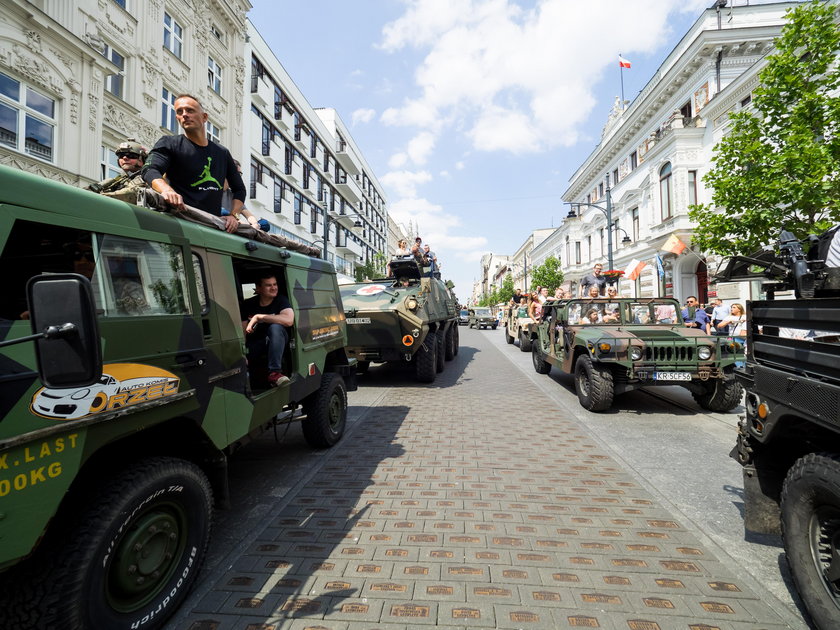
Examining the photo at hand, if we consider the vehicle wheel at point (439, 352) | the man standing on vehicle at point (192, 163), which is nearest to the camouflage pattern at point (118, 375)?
the man standing on vehicle at point (192, 163)

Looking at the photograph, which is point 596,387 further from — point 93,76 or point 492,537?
point 93,76

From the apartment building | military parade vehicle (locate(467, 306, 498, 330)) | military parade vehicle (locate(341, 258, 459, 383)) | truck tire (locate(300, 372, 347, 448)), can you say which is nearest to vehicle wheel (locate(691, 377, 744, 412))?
military parade vehicle (locate(341, 258, 459, 383))

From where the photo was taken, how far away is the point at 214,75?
2011cm

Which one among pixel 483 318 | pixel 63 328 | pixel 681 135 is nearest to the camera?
pixel 63 328

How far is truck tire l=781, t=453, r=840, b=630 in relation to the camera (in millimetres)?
1803

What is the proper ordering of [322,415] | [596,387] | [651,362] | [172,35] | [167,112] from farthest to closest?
[172,35], [167,112], [596,387], [651,362], [322,415]

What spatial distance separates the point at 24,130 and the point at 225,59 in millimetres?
12862

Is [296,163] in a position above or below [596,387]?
above

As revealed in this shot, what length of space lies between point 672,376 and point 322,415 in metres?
4.50

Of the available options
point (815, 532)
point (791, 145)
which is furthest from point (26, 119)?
point (791, 145)

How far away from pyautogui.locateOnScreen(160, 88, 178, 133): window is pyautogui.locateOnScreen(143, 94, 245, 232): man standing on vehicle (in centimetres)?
1547

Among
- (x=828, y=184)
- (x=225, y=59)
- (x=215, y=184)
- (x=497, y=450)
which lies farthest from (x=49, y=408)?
(x=225, y=59)

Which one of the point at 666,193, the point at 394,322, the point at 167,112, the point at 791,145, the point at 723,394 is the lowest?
the point at 723,394

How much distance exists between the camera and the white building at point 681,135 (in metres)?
19.6
